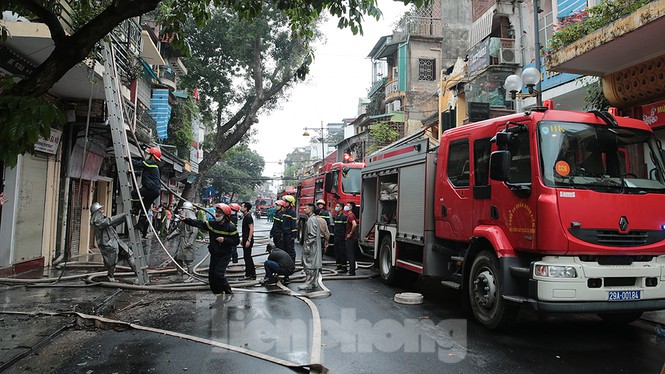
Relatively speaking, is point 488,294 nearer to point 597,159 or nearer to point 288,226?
point 597,159

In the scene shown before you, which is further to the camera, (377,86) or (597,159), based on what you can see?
(377,86)

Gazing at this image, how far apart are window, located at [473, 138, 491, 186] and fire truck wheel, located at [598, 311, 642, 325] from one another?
7.61 feet

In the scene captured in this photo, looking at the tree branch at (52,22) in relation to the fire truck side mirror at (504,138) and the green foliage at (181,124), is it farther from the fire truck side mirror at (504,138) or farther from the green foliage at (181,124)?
the green foliage at (181,124)

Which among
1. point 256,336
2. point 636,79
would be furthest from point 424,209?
point 636,79

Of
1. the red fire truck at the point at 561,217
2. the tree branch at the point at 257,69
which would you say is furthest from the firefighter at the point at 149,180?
the tree branch at the point at 257,69

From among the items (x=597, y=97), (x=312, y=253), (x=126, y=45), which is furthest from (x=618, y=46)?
(x=126, y=45)

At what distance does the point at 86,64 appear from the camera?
8.31 meters

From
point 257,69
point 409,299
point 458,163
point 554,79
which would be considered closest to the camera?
point 458,163

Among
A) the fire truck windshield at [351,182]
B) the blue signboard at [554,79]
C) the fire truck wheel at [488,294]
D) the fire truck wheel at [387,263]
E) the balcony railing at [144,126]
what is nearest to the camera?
the fire truck wheel at [488,294]

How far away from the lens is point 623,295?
4.93 m

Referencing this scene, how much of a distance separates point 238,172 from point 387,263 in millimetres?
44808

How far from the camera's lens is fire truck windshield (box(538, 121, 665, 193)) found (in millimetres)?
5105

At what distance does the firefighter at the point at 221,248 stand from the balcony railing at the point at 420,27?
22.4 m

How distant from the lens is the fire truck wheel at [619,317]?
19.2ft
